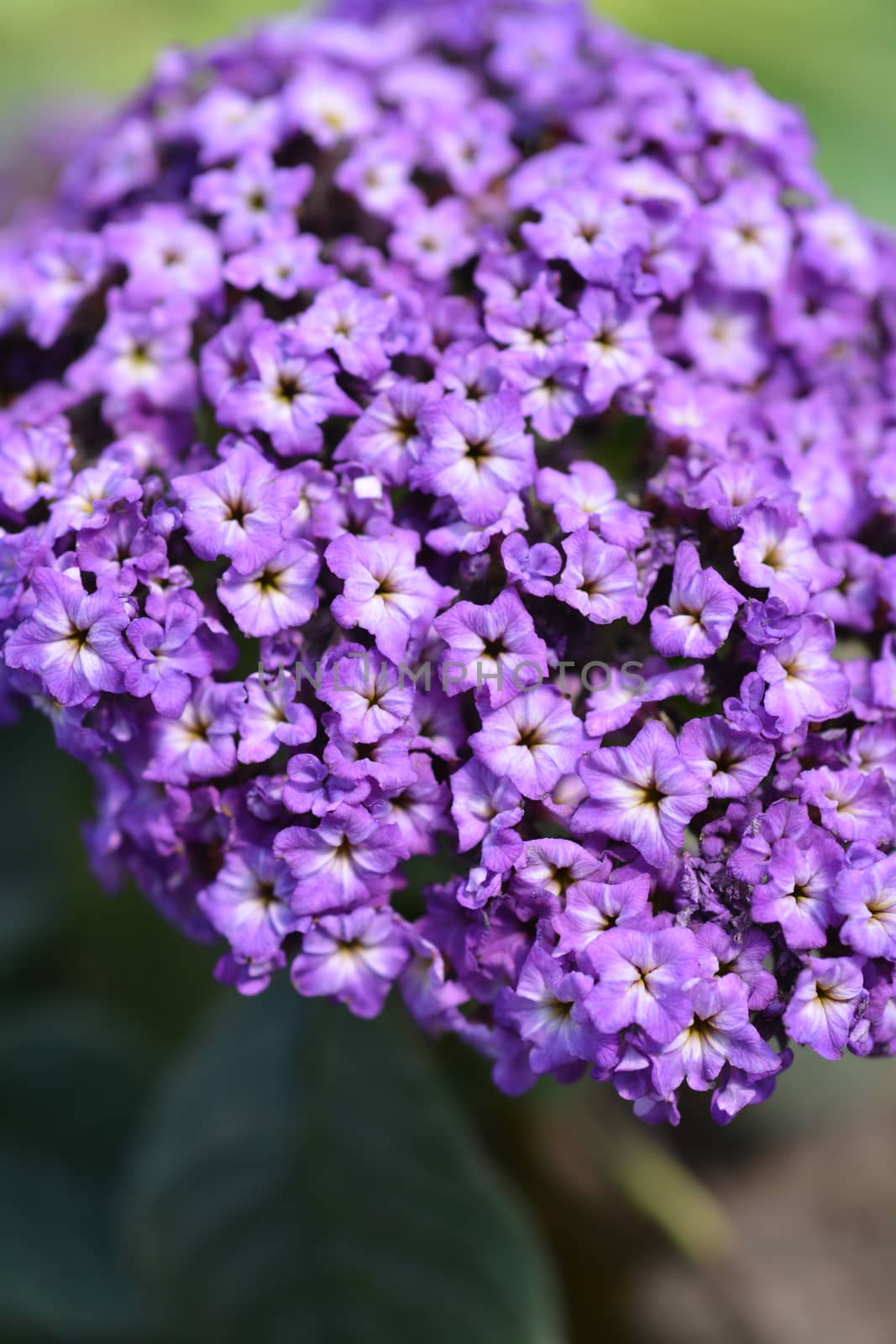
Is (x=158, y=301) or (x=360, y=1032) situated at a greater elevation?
(x=158, y=301)

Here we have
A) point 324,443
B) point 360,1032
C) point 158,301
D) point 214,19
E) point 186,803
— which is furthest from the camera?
point 214,19

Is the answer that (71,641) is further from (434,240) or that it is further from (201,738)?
(434,240)

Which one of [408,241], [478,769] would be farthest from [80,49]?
[478,769]

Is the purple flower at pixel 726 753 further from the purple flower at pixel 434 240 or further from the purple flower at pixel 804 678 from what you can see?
the purple flower at pixel 434 240

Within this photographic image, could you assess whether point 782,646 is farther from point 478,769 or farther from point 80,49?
point 80,49

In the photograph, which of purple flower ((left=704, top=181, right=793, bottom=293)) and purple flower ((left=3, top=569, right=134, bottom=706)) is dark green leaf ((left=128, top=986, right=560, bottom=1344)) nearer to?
purple flower ((left=3, top=569, right=134, bottom=706))

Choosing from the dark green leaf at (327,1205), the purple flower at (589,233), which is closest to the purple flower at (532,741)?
the purple flower at (589,233)
